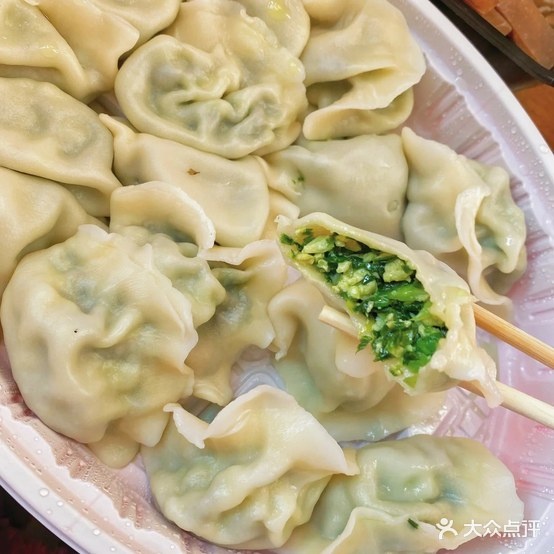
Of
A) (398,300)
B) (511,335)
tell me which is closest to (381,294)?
(398,300)

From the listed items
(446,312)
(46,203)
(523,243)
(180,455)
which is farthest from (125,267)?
(523,243)

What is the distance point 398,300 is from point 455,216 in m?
0.65

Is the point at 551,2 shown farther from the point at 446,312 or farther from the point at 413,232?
the point at 446,312

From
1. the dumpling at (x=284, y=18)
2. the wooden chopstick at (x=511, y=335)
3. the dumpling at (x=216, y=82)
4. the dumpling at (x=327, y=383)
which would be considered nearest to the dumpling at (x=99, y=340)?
the dumpling at (x=327, y=383)

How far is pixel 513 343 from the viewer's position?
1540 millimetres

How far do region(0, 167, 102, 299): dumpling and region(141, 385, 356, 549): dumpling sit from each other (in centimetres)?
53

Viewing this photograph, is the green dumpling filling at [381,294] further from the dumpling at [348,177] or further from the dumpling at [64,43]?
the dumpling at [64,43]

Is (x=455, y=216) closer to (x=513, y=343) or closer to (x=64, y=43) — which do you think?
(x=513, y=343)

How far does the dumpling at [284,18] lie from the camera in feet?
6.21

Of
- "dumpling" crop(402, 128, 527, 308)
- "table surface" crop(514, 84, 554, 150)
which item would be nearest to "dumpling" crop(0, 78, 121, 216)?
"dumpling" crop(402, 128, 527, 308)

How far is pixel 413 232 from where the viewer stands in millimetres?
1954

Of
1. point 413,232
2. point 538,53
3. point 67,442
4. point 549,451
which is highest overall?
point 538,53

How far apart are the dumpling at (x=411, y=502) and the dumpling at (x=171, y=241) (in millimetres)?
604

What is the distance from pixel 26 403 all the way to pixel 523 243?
4.93ft
